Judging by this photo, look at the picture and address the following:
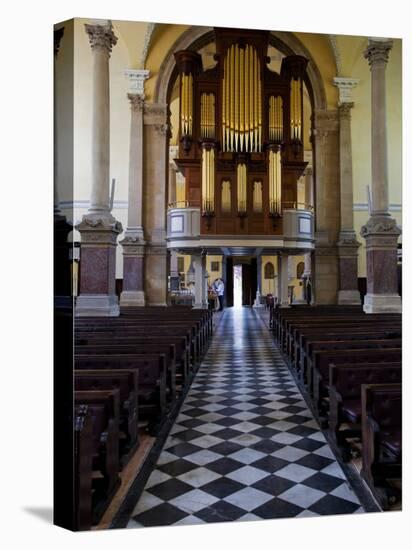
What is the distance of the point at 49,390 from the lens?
2311mm

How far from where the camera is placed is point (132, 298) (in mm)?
11703

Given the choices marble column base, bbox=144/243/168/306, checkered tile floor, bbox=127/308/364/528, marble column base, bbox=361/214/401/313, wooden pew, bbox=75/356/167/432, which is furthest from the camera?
marble column base, bbox=144/243/168/306

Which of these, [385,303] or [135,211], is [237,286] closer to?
[135,211]

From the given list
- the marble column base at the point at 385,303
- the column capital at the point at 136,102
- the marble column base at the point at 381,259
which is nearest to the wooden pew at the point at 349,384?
the marble column base at the point at 385,303

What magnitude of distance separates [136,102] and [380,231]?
7.52 m

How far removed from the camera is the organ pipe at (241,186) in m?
12.0

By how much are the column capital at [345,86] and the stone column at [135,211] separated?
16.5 feet

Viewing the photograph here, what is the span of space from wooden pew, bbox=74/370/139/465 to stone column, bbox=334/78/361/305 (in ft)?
32.4

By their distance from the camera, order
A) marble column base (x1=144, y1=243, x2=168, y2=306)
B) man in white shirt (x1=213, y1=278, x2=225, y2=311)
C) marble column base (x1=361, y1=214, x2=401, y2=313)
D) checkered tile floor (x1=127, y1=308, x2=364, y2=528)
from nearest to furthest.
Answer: checkered tile floor (x1=127, y1=308, x2=364, y2=528) → marble column base (x1=361, y1=214, x2=401, y2=313) → marble column base (x1=144, y1=243, x2=168, y2=306) → man in white shirt (x1=213, y1=278, x2=225, y2=311)

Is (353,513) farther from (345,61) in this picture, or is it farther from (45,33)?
(345,61)

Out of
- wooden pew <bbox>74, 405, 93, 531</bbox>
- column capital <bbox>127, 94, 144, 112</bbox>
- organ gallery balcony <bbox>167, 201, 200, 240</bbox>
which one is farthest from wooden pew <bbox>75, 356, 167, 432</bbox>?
column capital <bbox>127, 94, 144, 112</bbox>

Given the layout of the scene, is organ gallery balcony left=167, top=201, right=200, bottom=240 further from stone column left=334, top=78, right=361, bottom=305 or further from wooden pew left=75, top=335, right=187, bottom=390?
wooden pew left=75, top=335, right=187, bottom=390

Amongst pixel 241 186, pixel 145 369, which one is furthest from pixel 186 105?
pixel 145 369

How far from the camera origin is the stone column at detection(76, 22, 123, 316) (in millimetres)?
6980
